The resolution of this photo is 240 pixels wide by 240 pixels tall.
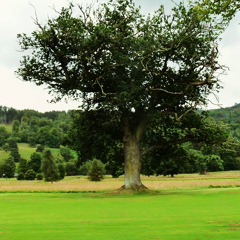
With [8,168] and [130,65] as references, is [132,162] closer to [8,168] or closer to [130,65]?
[130,65]

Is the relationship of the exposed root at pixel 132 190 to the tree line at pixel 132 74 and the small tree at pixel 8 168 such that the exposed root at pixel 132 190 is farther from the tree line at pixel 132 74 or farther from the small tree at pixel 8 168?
the small tree at pixel 8 168

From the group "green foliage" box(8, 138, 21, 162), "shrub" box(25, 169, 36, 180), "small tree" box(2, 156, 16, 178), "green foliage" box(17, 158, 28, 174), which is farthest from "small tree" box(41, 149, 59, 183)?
"green foliage" box(8, 138, 21, 162)

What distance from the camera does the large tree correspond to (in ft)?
106

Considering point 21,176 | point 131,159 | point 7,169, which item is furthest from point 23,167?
point 131,159

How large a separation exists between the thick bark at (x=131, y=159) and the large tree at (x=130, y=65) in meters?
0.05

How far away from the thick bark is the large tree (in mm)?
51

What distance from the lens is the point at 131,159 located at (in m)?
35.9

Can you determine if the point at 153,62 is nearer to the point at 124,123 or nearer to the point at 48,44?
the point at 124,123

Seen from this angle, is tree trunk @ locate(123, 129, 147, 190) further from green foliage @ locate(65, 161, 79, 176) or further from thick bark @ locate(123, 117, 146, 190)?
green foliage @ locate(65, 161, 79, 176)

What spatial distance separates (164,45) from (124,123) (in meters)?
7.50

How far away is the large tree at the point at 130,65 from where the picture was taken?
32.3 metres

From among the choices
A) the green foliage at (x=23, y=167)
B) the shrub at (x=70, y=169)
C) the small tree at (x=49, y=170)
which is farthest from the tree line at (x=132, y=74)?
the shrub at (x=70, y=169)

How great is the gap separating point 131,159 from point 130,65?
27.6 feet

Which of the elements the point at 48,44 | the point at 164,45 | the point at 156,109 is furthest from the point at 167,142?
the point at 48,44
